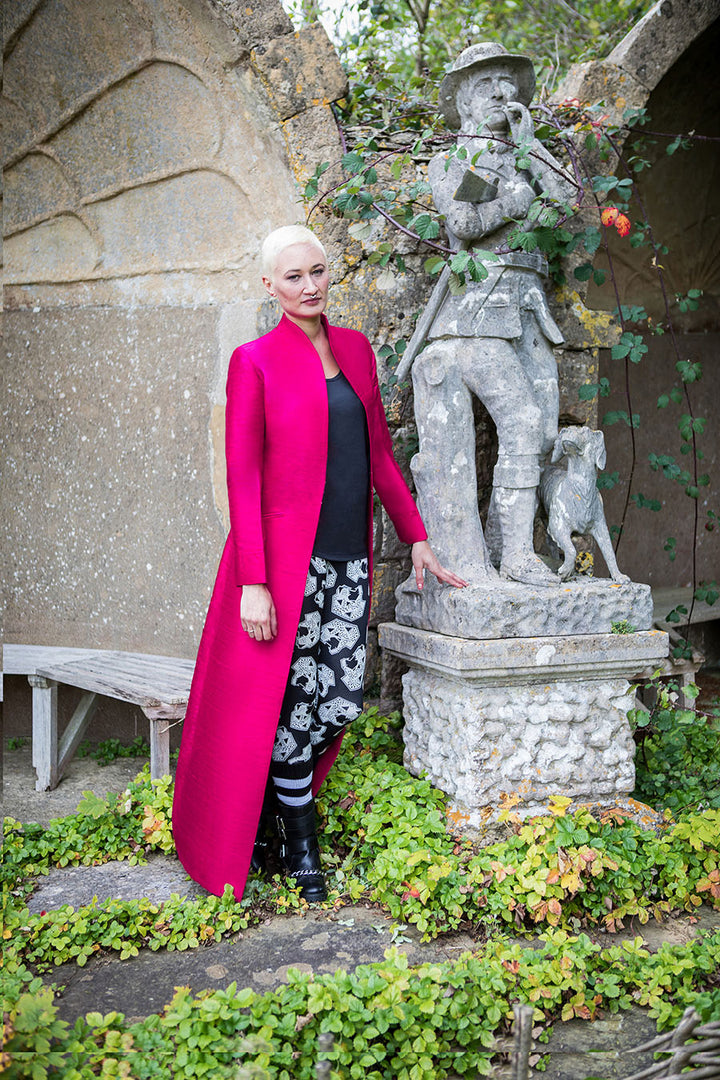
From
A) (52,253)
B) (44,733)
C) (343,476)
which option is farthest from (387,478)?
(52,253)

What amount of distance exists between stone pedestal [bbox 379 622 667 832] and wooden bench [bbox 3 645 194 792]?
109cm

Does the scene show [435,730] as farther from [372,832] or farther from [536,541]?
[536,541]

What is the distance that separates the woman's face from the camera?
105 inches

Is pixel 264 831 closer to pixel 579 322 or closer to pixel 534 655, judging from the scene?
pixel 534 655

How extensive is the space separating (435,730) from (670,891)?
0.85 meters

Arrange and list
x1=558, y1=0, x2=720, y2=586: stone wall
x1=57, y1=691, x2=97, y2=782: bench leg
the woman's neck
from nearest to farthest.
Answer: the woman's neck
x1=57, y1=691, x2=97, y2=782: bench leg
x1=558, y1=0, x2=720, y2=586: stone wall

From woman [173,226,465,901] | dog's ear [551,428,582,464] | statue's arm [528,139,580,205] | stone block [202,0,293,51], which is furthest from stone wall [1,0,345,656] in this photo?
dog's ear [551,428,582,464]

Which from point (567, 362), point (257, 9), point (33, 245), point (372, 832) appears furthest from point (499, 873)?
point (33, 245)

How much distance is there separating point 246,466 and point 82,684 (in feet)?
5.20

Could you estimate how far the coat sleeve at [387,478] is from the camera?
297 centimetres

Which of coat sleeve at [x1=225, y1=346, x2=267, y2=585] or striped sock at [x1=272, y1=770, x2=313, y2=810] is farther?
striped sock at [x1=272, y1=770, x2=313, y2=810]

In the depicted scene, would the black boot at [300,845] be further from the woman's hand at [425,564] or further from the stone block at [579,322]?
the stone block at [579,322]

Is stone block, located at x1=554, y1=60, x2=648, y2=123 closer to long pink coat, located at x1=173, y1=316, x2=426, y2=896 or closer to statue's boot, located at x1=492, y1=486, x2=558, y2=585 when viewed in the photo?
statue's boot, located at x1=492, y1=486, x2=558, y2=585

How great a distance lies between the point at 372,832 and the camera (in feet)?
9.61
